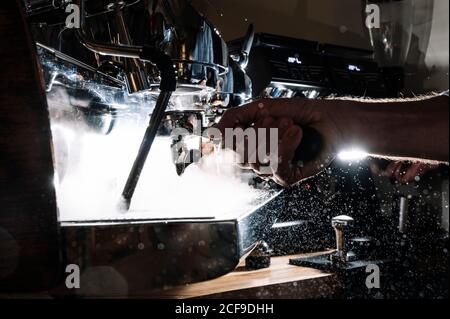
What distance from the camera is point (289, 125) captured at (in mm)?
569

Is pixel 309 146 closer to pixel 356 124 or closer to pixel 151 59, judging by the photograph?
pixel 356 124

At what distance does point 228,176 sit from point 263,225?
0.61 feet

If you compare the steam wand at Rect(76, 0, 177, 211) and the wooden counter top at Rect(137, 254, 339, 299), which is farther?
the wooden counter top at Rect(137, 254, 339, 299)

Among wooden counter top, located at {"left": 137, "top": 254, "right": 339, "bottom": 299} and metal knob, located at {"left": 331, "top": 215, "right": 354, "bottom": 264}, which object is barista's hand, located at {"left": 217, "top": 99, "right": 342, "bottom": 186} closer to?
wooden counter top, located at {"left": 137, "top": 254, "right": 339, "bottom": 299}

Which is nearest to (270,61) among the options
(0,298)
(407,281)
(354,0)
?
(354,0)

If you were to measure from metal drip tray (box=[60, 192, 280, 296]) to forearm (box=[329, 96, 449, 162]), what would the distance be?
25 centimetres

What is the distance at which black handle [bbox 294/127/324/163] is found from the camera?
0.57 m

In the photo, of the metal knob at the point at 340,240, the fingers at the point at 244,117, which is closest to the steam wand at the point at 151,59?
the fingers at the point at 244,117

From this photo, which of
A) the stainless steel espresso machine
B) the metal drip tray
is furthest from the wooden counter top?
the metal drip tray

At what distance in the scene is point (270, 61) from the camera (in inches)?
71.9

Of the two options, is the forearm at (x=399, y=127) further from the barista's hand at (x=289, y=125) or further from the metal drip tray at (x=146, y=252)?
the metal drip tray at (x=146, y=252)

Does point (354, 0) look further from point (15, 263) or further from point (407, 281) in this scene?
point (15, 263)

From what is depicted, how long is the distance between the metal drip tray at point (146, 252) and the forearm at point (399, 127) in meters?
0.25

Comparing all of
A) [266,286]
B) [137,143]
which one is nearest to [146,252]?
[137,143]
